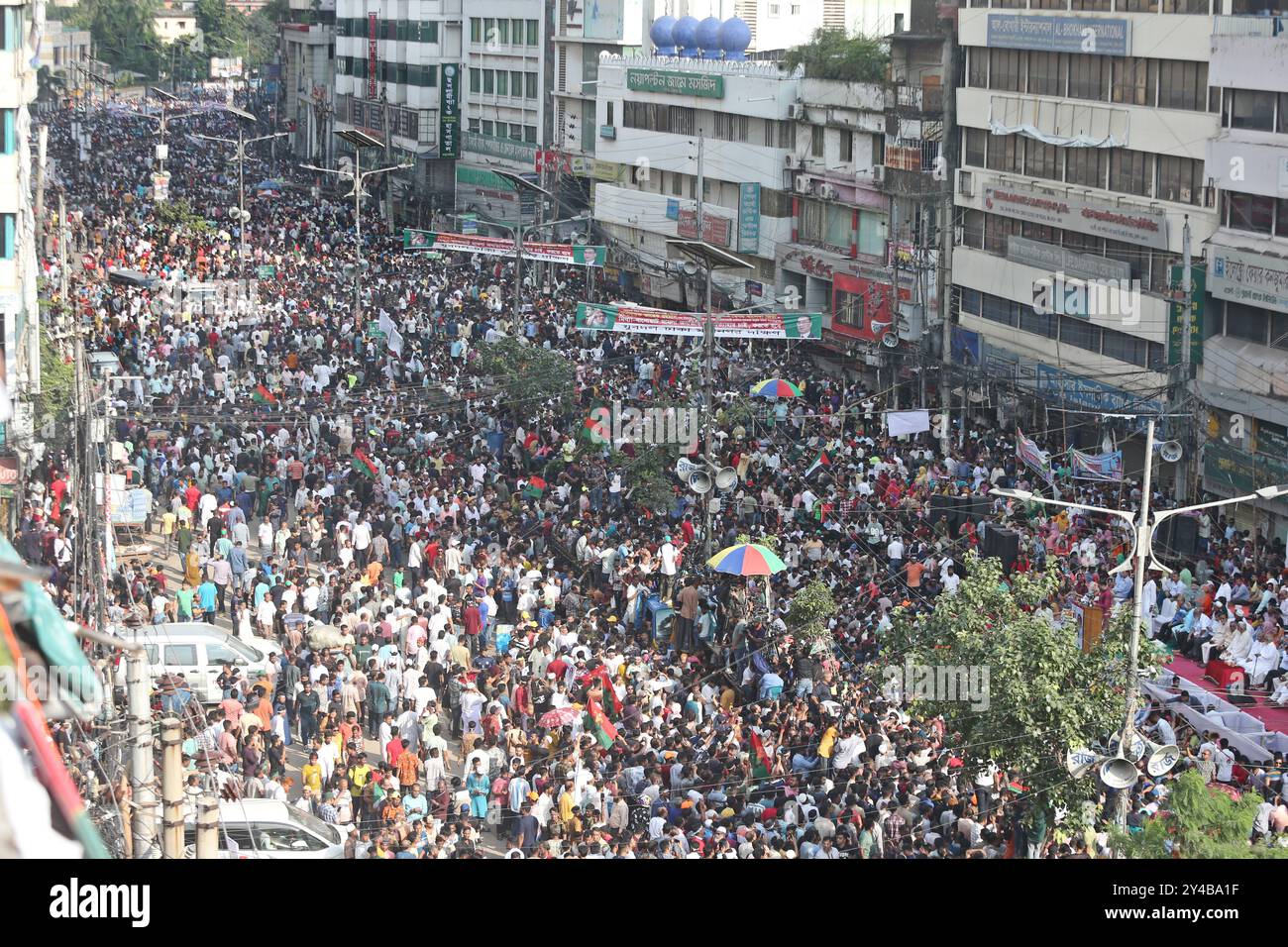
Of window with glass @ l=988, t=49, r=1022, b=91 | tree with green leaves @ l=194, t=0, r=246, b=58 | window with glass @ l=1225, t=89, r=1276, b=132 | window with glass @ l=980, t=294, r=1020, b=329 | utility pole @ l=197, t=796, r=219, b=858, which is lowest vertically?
utility pole @ l=197, t=796, r=219, b=858

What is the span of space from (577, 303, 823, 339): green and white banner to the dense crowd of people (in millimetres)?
1272

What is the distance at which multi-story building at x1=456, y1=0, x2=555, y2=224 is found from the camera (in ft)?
209

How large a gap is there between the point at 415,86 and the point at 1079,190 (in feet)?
130

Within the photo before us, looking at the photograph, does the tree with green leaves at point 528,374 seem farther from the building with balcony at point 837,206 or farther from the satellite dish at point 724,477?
the building with balcony at point 837,206

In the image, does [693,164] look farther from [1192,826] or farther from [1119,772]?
[1192,826]

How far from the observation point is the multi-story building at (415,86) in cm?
6975

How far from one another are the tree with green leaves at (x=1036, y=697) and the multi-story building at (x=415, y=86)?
54.6 meters

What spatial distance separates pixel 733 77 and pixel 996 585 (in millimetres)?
33396

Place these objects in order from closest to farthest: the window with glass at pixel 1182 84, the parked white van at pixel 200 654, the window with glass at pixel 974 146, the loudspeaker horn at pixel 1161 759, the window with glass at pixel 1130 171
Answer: the loudspeaker horn at pixel 1161 759 → the parked white van at pixel 200 654 → the window with glass at pixel 1182 84 → the window with glass at pixel 1130 171 → the window with glass at pixel 974 146

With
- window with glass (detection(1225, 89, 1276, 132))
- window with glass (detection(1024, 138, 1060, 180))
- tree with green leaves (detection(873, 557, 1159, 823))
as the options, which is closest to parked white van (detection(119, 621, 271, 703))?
tree with green leaves (detection(873, 557, 1159, 823))

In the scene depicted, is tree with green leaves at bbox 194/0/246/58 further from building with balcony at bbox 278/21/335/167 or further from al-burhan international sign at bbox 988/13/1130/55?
al-burhan international sign at bbox 988/13/1130/55

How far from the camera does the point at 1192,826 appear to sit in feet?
43.0

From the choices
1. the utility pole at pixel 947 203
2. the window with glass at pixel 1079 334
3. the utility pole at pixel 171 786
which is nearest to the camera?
the utility pole at pixel 171 786

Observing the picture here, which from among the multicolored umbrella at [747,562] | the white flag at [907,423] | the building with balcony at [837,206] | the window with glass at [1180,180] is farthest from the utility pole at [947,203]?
the multicolored umbrella at [747,562]
